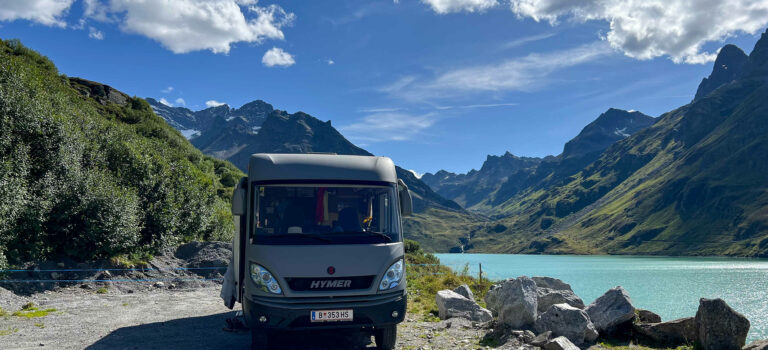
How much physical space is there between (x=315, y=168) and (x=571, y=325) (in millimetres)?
6777

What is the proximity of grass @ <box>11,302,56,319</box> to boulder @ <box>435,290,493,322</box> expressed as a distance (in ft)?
39.5

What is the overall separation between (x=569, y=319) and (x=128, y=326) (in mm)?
11321

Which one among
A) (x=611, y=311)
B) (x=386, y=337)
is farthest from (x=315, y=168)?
(x=611, y=311)

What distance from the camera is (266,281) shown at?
26.2 feet

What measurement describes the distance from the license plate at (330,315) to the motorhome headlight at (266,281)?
0.72m

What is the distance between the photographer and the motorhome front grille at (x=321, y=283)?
26.4 ft

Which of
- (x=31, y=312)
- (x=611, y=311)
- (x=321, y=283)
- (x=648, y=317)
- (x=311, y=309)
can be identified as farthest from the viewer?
(x=31, y=312)

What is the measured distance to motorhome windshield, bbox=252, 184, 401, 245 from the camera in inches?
333

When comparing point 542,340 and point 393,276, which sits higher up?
point 393,276

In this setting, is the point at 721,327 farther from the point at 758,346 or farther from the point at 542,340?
the point at 542,340

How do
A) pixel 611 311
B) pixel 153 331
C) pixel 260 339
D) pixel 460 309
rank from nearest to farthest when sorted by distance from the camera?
pixel 260 339, pixel 611 311, pixel 153 331, pixel 460 309

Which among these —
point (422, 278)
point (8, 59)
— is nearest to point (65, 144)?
point (8, 59)

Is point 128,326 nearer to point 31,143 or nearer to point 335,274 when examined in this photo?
point 335,274

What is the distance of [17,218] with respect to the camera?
1898 centimetres
